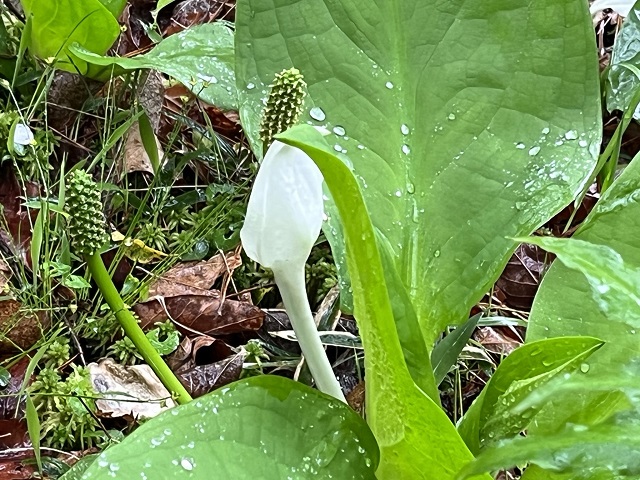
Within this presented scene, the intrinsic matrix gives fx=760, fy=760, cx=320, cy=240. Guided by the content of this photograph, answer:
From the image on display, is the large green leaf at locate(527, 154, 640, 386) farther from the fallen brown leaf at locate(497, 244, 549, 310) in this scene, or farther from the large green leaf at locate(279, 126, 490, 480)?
the fallen brown leaf at locate(497, 244, 549, 310)

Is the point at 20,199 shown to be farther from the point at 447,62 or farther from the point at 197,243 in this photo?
the point at 447,62

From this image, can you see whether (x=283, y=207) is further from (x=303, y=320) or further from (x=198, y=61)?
(x=198, y=61)

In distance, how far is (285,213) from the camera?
48 cm

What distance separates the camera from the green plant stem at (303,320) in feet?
1.75

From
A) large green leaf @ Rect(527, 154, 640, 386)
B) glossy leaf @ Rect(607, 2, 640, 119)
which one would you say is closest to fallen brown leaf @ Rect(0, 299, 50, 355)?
large green leaf @ Rect(527, 154, 640, 386)

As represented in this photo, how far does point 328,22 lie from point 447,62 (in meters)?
0.11

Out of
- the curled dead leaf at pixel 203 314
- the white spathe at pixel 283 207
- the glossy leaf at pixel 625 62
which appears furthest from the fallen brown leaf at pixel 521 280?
the white spathe at pixel 283 207

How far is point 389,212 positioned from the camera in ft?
2.06

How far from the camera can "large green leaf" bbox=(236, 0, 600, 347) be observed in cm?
62

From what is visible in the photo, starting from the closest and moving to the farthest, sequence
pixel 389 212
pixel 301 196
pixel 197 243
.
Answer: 1. pixel 301 196
2. pixel 389 212
3. pixel 197 243

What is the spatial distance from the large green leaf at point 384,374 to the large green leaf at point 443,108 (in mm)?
138

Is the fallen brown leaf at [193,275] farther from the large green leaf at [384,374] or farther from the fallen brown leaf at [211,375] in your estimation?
the large green leaf at [384,374]

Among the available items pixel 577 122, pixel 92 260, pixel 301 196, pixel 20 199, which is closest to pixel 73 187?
pixel 92 260

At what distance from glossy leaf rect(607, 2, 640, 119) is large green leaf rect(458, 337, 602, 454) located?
0.47 metres
